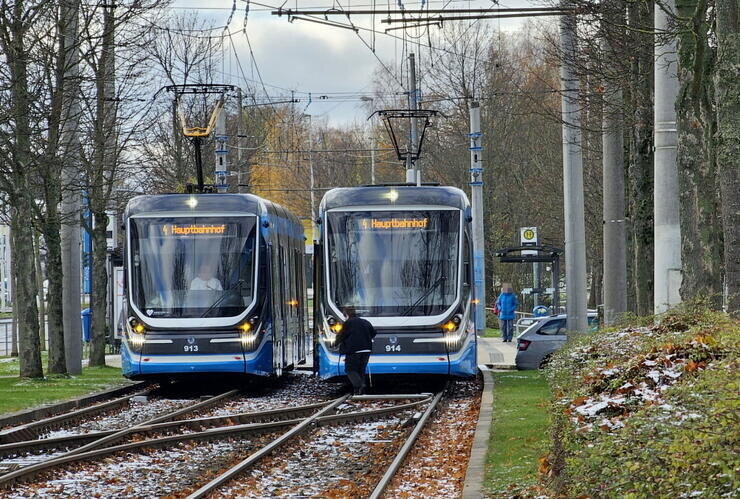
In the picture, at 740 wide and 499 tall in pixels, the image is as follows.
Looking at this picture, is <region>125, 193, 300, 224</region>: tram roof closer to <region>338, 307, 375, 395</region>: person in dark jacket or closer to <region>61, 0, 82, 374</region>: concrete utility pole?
<region>338, 307, 375, 395</region>: person in dark jacket

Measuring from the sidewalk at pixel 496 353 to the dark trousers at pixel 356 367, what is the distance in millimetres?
8075

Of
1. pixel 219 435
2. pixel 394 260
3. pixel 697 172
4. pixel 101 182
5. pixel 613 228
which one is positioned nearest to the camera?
pixel 219 435

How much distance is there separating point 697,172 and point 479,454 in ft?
18.7

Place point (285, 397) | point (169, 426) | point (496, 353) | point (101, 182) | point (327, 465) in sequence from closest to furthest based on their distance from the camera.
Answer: point (327, 465) → point (169, 426) → point (285, 397) → point (101, 182) → point (496, 353)

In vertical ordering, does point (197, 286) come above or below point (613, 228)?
below

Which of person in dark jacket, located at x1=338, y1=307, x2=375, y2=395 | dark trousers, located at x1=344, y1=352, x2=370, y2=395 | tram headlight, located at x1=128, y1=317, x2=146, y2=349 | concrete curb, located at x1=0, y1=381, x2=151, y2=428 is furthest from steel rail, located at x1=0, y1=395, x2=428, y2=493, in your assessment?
tram headlight, located at x1=128, y1=317, x2=146, y2=349

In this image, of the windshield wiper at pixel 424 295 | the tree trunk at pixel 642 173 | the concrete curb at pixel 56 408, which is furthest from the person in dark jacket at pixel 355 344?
the tree trunk at pixel 642 173

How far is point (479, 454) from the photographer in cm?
1306

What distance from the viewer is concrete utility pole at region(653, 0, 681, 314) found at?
17.1 meters

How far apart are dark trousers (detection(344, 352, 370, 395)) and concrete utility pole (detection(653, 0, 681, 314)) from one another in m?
5.18

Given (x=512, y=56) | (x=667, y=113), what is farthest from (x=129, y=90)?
(x=512, y=56)

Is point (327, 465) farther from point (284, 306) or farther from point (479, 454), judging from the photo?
point (284, 306)

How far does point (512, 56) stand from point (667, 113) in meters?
48.2

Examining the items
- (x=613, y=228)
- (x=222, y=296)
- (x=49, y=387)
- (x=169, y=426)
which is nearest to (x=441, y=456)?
(x=169, y=426)
